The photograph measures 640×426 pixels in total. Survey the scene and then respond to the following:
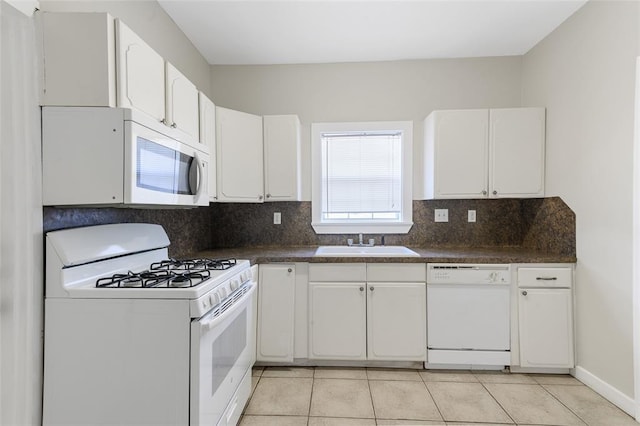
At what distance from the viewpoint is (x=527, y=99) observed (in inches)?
106

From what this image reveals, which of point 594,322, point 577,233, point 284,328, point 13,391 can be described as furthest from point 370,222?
point 13,391

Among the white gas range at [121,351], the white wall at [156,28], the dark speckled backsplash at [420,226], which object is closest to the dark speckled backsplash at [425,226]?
the dark speckled backsplash at [420,226]

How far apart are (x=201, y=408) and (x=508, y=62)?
342cm

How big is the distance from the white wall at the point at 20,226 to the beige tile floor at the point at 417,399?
1065mm

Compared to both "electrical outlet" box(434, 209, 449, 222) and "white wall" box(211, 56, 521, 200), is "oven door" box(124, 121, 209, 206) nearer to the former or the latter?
"white wall" box(211, 56, 521, 200)

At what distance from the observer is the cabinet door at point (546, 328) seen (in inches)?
85.9

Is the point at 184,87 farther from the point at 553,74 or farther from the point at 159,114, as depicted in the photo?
the point at 553,74

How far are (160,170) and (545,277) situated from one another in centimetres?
255

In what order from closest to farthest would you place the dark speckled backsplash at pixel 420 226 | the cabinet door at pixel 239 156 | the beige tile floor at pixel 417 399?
the beige tile floor at pixel 417 399 < the cabinet door at pixel 239 156 < the dark speckled backsplash at pixel 420 226

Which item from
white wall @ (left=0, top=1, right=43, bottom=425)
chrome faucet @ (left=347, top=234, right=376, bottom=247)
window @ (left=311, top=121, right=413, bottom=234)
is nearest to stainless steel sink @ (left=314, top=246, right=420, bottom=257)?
chrome faucet @ (left=347, top=234, right=376, bottom=247)

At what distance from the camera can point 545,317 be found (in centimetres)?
219

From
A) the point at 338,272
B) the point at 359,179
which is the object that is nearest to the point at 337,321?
the point at 338,272

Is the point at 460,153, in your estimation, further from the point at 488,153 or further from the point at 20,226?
the point at 20,226

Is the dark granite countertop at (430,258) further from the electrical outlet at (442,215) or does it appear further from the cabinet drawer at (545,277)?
the electrical outlet at (442,215)
